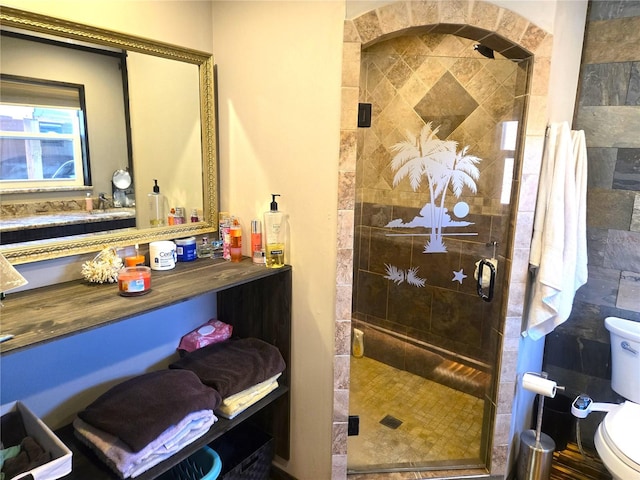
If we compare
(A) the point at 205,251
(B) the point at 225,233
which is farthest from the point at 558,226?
(A) the point at 205,251

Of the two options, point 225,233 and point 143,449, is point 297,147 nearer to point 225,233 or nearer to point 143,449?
point 225,233

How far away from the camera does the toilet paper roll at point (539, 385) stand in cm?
176

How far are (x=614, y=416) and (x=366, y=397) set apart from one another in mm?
1078

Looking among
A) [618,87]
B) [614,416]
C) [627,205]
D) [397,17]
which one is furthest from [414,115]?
[614,416]

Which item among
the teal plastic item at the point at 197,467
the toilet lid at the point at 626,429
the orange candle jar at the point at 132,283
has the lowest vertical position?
the teal plastic item at the point at 197,467

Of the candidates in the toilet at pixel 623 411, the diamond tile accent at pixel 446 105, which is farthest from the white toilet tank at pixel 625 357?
the diamond tile accent at pixel 446 105

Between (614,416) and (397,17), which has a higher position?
(397,17)

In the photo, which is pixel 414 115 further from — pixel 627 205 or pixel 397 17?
pixel 627 205

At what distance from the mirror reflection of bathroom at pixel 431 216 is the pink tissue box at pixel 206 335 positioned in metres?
0.61

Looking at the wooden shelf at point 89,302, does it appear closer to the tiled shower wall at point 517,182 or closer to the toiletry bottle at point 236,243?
the toiletry bottle at point 236,243

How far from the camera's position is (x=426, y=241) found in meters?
1.93

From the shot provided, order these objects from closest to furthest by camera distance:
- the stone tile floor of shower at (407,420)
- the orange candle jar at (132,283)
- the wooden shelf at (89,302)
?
1. the wooden shelf at (89,302)
2. the orange candle jar at (132,283)
3. the stone tile floor of shower at (407,420)

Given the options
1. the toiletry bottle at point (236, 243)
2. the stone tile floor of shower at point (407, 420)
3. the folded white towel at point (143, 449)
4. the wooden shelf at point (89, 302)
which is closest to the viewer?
the wooden shelf at point (89, 302)

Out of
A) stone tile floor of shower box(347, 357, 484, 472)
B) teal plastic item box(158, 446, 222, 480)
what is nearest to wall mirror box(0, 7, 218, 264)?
teal plastic item box(158, 446, 222, 480)
